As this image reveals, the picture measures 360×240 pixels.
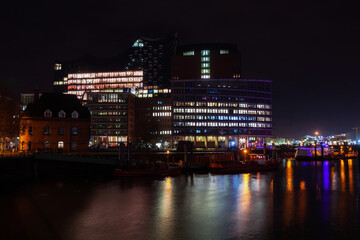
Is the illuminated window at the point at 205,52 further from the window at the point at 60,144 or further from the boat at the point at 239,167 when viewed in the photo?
the window at the point at 60,144

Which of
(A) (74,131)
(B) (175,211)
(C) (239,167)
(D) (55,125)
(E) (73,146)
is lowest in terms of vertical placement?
(B) (175,211)

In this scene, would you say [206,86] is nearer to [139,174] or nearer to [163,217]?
[139,174]

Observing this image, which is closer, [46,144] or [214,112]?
[46,144]

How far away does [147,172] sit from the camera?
6794 centimetres

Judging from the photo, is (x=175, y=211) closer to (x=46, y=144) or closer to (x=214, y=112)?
(x=46, y=144)

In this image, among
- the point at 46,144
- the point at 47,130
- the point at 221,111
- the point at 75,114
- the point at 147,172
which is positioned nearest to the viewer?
the point at 147,172

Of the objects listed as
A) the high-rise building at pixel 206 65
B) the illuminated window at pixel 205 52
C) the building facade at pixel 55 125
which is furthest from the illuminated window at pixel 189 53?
the building facade at pixel 55 125

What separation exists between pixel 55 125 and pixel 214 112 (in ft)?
305

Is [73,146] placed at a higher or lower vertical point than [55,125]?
lower

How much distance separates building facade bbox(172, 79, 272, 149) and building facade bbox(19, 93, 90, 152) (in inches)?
3171

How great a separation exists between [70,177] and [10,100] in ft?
66.4

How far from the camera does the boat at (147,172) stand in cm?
6625

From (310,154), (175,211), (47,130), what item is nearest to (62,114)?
(47,130)

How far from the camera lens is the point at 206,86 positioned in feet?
535
